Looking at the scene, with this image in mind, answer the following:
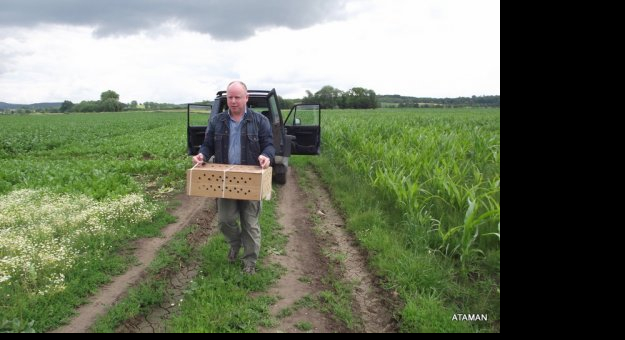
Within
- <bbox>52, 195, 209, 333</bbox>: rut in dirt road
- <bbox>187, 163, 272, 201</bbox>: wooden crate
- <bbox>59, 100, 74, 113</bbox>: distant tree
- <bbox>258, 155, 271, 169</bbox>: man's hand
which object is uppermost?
<bbox>59, 100, 74, 113</bbox>: distant tree

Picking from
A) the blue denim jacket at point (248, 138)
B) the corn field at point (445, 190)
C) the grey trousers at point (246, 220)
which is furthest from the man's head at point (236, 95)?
the corn field at point (445, 190)

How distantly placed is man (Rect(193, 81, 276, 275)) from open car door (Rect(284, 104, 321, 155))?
209 inches

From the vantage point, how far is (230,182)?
4.21 meters

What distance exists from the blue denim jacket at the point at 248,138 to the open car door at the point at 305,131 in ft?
17.4

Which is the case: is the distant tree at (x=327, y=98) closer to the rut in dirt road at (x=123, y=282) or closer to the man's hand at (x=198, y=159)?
the rut in dirt road at (x=123, y=282)

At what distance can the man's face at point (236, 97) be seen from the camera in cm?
432

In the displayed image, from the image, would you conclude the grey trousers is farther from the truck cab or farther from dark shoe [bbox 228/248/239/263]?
the truck cab

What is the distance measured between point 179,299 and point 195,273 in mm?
609

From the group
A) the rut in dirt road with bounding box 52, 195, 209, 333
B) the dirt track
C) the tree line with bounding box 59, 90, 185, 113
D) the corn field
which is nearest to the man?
the dirt track

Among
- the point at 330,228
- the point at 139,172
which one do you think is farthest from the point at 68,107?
the point at 330,228

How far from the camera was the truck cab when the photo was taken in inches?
323

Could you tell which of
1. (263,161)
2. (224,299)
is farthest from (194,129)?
(224,299)
